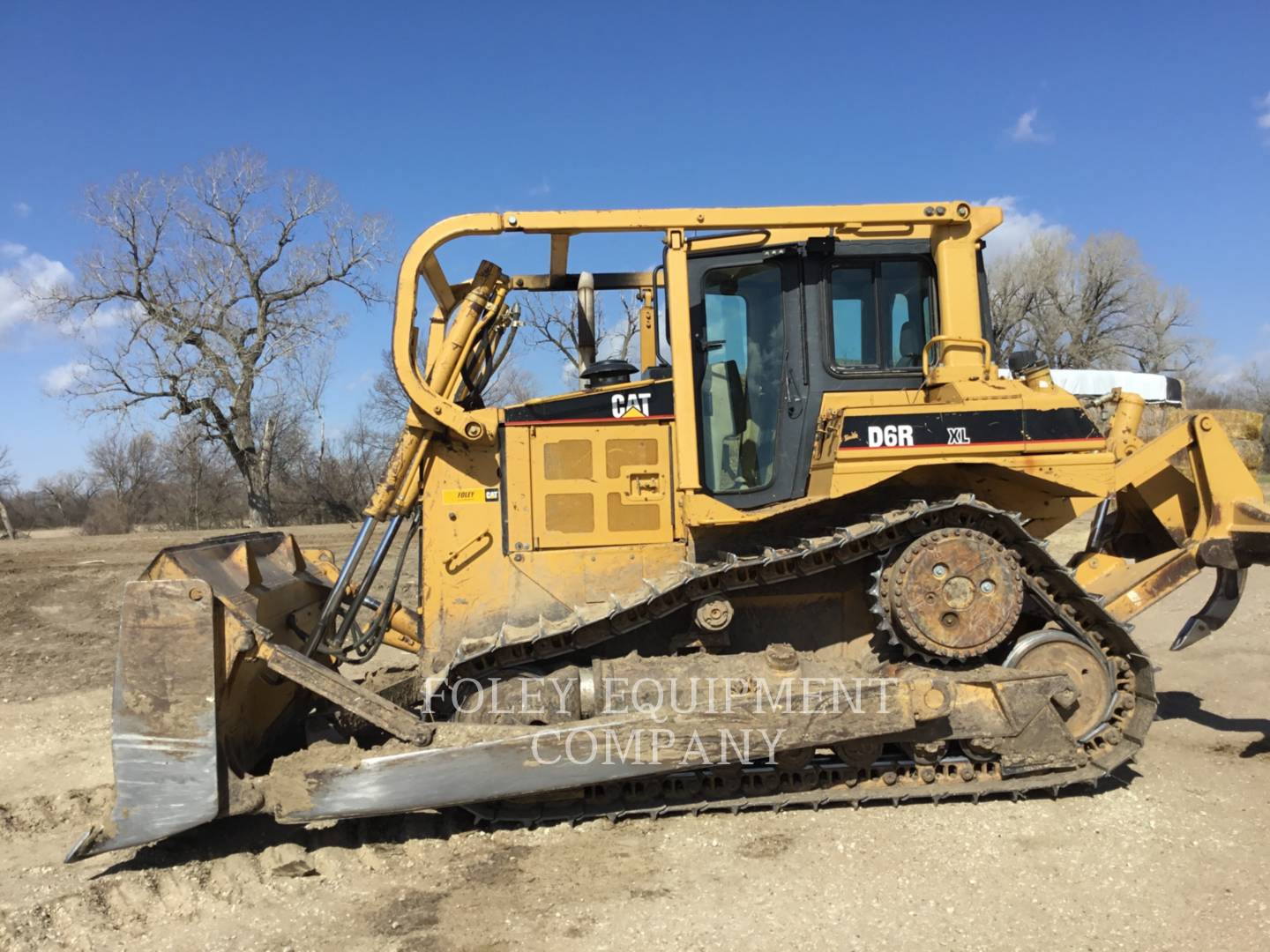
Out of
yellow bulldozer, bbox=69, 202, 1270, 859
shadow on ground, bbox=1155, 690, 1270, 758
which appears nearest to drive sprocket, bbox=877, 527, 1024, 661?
yellow bulldozer, bbox=69, 202, 1270, 859

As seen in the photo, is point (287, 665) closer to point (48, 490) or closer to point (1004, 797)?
point (1004, 797)

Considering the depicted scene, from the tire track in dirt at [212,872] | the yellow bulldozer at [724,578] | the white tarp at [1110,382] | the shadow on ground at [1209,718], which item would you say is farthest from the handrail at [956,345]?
the white tarp at [1110,382]

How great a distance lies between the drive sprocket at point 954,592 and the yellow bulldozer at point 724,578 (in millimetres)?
17

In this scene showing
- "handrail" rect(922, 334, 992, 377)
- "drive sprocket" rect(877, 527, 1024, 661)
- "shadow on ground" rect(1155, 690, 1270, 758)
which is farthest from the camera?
"shadow on ground" rect(1155, 690, 1270, 758)

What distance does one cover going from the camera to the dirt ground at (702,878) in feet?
12.5

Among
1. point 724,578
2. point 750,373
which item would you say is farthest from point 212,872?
point 750,373

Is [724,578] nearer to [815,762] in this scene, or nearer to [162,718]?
[815,762]

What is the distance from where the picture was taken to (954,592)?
479 centimetres

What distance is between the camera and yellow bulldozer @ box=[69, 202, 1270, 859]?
178 inches

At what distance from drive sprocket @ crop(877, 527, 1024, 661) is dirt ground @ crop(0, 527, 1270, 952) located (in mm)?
974

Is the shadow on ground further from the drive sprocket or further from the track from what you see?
the drive sprocket

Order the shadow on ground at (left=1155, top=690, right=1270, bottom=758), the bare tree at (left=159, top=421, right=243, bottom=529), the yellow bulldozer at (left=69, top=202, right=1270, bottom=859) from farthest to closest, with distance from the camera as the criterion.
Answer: the bare tree at (left=159, top=421, right=243, bottom=529) → the shadow on ground at (left=1155, top=690, right=1270, bottom=758) → the yellow bulldozer at (left=69, top=202, right=1270, bottom=859)

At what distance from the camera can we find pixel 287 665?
4559 millimetres

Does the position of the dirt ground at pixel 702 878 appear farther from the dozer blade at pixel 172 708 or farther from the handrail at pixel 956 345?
the handrail at pixel 956 345
